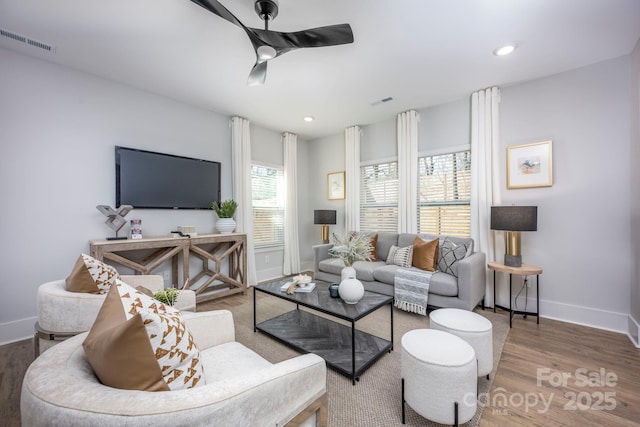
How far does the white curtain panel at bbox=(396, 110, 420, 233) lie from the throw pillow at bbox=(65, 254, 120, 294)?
3.51 m

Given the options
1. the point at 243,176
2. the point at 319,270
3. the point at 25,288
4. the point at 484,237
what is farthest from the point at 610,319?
the point at 25,288

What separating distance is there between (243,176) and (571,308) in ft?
14.8

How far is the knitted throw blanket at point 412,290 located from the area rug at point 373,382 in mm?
122

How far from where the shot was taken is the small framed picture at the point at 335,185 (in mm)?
4898

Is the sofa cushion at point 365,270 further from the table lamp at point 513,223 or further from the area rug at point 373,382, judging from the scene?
the table lamp at point 513,223

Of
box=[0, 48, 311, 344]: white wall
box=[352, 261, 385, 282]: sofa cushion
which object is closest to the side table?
box=[352, 261, 385, 282]: sofa cushion

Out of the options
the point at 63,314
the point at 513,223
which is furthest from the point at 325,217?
the point at 63,314

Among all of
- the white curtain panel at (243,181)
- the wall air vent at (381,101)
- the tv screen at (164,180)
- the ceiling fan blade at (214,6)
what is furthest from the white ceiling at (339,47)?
the tv screen at (164,180)

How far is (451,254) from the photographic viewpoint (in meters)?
3.13

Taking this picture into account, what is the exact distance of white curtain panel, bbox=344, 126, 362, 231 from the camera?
4578mm

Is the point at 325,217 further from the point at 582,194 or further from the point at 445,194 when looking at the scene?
the point at 582,194

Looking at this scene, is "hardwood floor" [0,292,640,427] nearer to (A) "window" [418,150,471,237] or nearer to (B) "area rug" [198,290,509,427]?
(B) "area rug" [198,290,509,427]

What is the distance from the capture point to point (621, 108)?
2.59 metres

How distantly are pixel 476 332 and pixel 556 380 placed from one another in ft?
2.71
